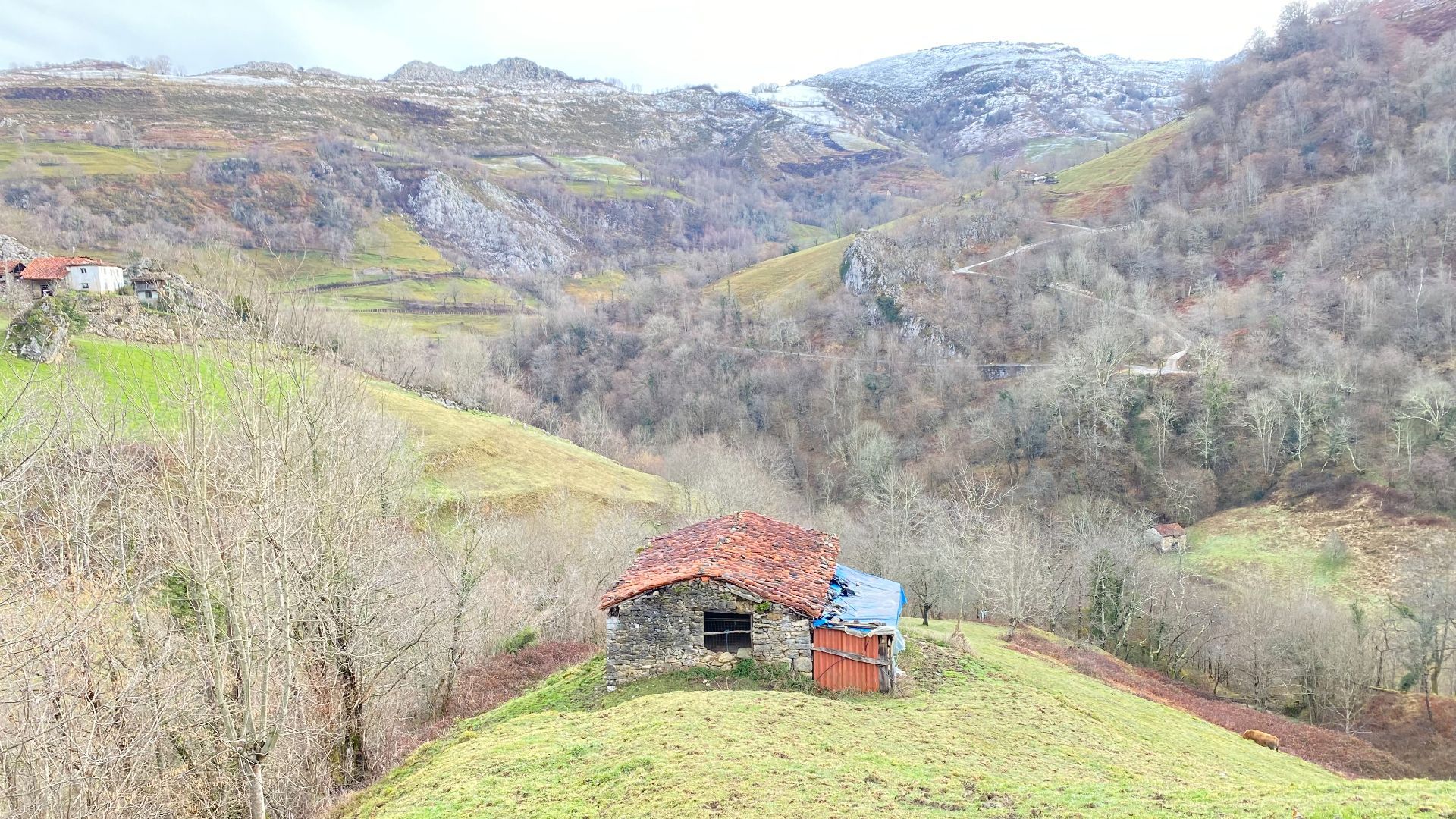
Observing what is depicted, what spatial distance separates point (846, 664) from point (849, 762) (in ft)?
21.9

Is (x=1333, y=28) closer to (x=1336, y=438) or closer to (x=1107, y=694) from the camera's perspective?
(x=1336, y=438)

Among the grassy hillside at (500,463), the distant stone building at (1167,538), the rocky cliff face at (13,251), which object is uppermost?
the rocky cliff face at (13,251)

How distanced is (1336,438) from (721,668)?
2542 inches

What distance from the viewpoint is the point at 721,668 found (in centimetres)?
2177

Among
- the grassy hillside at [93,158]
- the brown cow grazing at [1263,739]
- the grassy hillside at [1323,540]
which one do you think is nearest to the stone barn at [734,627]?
the brown cow grazing at [1263,739]

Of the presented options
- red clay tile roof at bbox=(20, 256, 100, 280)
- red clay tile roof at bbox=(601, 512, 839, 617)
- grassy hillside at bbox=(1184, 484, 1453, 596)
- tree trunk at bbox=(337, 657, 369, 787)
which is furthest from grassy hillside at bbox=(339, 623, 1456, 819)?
red clay tile roof at bbox=(20, 256, 100, 280)

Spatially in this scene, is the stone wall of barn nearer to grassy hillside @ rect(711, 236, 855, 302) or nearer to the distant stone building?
the distant stone building

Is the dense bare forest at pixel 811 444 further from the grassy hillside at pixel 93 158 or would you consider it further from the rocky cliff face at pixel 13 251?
the rocky cliff face at pixel 13 251

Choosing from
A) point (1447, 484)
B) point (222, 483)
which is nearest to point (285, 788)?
point (222, 483)

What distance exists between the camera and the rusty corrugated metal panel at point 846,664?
851 inches

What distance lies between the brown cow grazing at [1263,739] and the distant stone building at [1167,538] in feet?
106

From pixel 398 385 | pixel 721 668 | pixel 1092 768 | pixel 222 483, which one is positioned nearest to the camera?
pixel 222 483

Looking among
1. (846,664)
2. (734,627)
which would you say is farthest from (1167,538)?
(734,627)

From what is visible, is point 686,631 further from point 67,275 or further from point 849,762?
point 67,275
